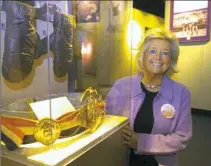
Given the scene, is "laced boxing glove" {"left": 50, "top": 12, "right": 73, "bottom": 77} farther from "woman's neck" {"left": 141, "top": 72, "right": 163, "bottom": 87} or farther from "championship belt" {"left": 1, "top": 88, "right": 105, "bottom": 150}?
"woman's neck" {"left": 141, "top": 72, "right": 163, "bottom": 87}

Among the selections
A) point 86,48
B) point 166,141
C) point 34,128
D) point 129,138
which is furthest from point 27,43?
point 166,141

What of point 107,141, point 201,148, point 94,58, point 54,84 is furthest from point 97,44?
point 201,148

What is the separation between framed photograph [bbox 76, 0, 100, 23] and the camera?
0.54m

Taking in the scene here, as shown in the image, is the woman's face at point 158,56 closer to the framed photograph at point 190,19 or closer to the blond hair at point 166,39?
the blond hair at point 166,39

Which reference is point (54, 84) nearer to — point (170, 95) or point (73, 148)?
point (73, 148)

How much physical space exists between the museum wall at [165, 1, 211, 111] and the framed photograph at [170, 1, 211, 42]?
0.20 feet

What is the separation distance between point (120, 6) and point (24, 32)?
286 millimetres

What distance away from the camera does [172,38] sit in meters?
0.80

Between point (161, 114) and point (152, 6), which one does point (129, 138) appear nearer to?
point (161, 114)

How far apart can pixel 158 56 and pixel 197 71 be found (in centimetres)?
76

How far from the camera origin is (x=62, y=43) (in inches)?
24.7

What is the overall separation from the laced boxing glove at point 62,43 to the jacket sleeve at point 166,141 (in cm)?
34

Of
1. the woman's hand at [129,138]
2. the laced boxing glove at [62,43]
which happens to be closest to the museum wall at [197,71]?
the woman's hand at [129,138]

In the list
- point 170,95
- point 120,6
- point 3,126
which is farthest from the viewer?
point 170,95
